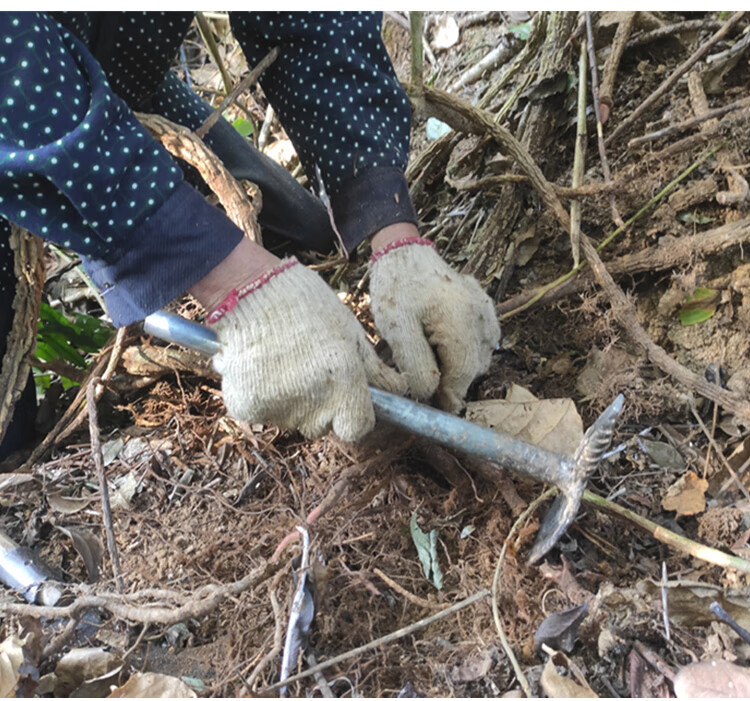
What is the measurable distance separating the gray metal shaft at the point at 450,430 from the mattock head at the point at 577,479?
0.07ft

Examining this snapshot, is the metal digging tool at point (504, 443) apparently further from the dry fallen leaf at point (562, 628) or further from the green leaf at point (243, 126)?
the green leaf at point (243, 126)

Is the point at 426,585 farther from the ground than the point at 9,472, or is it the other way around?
the point at 9,472

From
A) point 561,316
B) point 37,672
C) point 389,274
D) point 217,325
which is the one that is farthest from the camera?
point 561,316

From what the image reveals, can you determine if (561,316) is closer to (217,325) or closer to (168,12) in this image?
(217,325)

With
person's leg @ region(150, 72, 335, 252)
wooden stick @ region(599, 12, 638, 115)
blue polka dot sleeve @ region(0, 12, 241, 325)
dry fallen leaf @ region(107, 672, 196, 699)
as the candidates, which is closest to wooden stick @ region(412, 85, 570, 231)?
wooden stick @ region(599, 12, 638, 115)

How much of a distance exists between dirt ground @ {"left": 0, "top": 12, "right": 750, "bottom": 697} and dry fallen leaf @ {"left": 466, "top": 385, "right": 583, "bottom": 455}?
0.25 ft

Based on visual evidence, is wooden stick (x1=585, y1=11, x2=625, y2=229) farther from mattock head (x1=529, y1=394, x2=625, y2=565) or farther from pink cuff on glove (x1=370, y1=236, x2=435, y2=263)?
mattock head (x1=529, y1=394, x2=625, y2=565)

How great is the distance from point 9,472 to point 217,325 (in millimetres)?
810

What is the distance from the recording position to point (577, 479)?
93cm

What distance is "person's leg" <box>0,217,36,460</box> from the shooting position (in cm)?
135

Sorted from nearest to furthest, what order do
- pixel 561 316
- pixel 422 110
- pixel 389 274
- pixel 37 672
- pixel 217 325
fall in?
pixel 37 672
pixel 217 325
pixel 389 274
pixel 561 316
pixel 422 110

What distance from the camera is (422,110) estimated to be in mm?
1507

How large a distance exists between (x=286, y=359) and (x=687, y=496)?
2.55 ft

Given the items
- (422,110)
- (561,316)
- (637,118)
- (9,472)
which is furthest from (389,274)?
(9,472)
